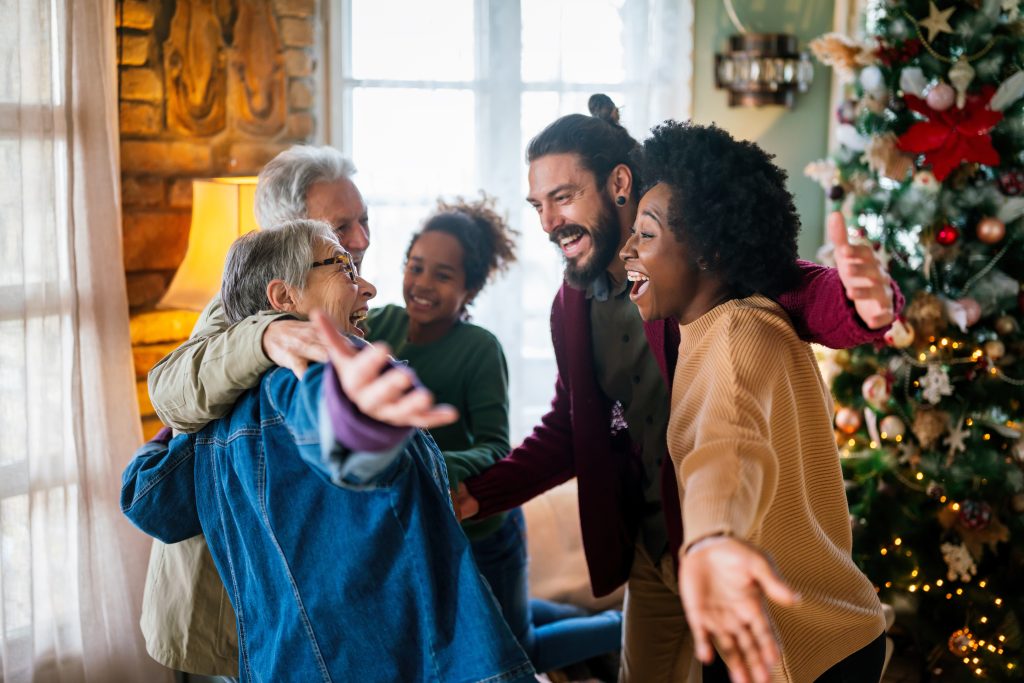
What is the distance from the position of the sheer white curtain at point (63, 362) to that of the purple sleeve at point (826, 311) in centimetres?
173

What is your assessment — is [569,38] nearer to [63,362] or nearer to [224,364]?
[63,362]

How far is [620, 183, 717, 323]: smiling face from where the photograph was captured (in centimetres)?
154

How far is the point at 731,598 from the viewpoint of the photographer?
1.03 metres

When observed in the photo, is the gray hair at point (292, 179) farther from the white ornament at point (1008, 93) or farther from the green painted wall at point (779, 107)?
the green painted wall at point (779, 107)

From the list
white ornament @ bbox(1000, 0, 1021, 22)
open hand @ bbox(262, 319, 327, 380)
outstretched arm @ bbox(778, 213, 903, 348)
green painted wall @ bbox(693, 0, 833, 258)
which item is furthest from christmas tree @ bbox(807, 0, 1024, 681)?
open hand @ bbox(262, 319, 327, 380)

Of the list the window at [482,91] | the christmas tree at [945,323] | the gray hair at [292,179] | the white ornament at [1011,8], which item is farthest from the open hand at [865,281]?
the window at [482,91]

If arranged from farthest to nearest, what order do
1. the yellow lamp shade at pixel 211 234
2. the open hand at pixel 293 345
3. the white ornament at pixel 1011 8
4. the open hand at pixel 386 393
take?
the white ornament at pixel 1011 8 → the yellow lamp shade at pixel 211 234 → the open hand at pixel 293 345 → the open hand at pixel 386 393

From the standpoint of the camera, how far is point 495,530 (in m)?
2.15

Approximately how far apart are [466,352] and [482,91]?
163 cm

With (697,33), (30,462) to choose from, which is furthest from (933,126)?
(30,462)

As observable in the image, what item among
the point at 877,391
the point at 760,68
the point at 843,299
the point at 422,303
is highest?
the point at 760,68

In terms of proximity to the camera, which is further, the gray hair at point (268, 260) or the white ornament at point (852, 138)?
the white ornament at point (852, 138)

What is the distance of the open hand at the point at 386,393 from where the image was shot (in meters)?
0.97

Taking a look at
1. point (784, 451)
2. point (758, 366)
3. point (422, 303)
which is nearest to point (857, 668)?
point (784, 451)
